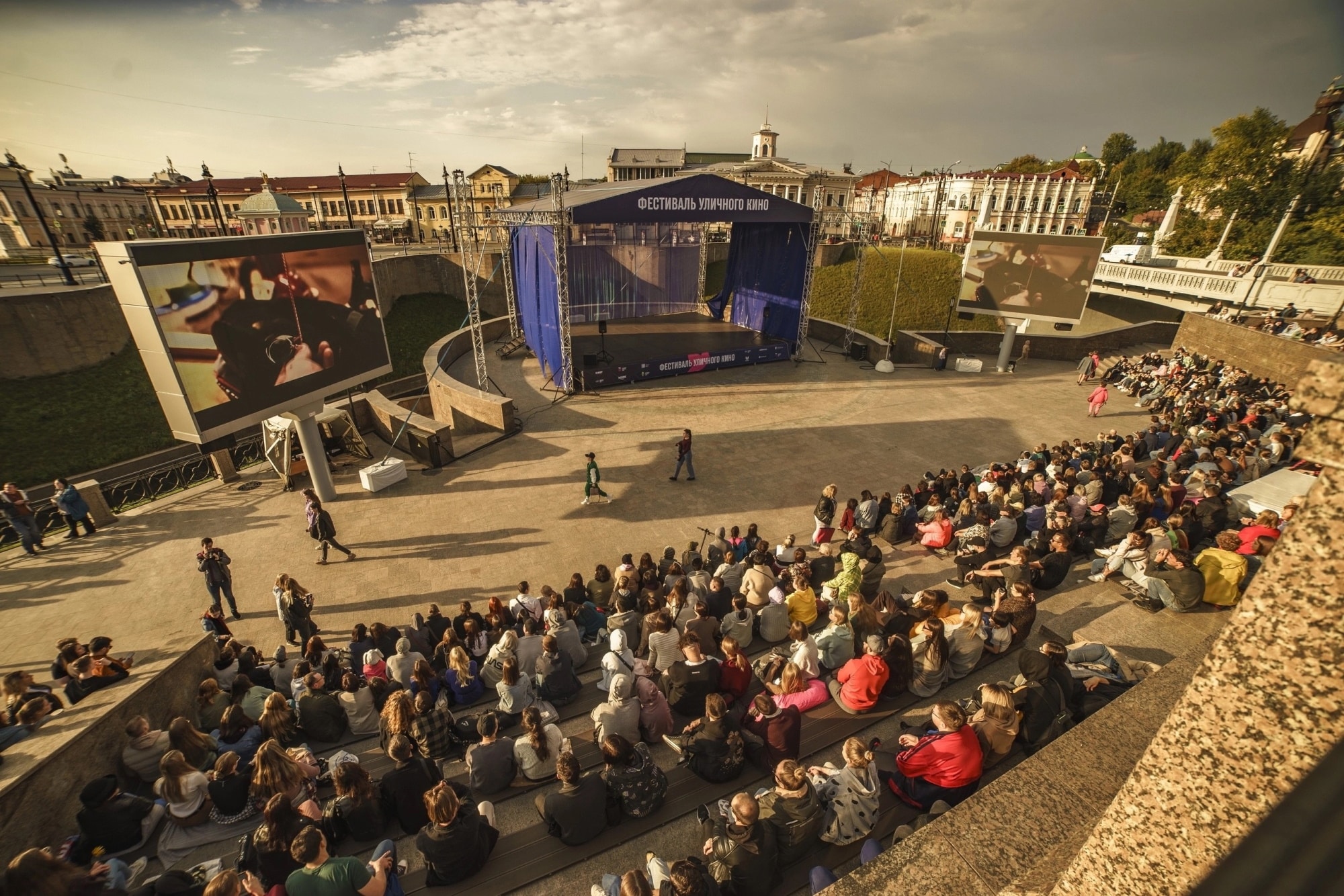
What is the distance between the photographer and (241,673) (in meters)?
6.80

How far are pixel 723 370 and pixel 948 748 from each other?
62.7 feet

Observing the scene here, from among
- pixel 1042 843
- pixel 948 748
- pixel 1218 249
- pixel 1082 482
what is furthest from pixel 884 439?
pixel 1218 249

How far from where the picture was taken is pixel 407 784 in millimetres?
4625

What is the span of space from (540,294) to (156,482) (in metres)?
12.7

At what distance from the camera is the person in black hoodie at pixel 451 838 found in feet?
13.1

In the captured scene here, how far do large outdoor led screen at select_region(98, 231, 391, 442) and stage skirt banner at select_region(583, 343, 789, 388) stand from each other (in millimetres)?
8618

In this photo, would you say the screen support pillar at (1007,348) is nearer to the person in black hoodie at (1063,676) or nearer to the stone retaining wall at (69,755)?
the person in black hoodie at (1063,676)

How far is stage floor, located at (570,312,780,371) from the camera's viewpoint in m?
23.0

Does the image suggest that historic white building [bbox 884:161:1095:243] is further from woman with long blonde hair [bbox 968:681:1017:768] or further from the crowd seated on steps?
woman with long blonde hair [bbox 968:681:1017:768]

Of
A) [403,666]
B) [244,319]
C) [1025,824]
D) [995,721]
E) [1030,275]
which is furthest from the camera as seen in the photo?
[1030,275]

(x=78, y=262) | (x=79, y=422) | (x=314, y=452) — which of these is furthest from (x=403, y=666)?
(x=78, y=262)

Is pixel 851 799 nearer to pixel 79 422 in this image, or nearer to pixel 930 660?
pixel 930 660

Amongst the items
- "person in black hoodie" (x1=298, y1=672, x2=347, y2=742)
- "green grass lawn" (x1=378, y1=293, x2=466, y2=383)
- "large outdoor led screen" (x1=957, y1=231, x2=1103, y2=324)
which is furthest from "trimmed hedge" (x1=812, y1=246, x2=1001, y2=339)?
"person in black hoodie" (x1=298, y1=672, x2=347, y2=742)

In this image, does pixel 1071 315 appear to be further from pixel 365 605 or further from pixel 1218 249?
pixel 365 605
